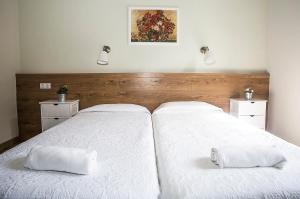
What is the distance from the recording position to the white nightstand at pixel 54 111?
9.68ft

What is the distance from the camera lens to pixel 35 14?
3.20 metres

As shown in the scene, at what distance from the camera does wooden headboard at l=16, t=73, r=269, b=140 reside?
3.16 meters

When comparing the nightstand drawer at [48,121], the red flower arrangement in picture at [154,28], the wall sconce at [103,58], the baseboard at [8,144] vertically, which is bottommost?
the baseboard at [8,144]

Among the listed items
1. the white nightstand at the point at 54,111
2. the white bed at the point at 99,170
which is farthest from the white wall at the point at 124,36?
the white bed at the point at 99,170

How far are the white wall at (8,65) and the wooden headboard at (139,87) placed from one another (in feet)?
0.32

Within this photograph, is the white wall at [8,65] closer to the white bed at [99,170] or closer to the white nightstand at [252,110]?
the white bed at [99,170]

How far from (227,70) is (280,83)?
0.66m

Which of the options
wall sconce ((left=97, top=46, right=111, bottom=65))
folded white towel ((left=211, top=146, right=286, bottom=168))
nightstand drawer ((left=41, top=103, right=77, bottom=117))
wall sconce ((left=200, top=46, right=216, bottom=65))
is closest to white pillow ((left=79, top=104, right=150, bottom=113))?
nightstand drawer ((left=41, top=103, right=77, bottom=117))

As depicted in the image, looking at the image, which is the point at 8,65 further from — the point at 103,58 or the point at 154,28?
the point at 154,28

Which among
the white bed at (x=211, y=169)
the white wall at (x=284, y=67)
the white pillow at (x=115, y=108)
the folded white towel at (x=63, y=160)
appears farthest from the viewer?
the white pillow at (x=115, y=108)

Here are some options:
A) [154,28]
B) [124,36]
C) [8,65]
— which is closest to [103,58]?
[124,36]

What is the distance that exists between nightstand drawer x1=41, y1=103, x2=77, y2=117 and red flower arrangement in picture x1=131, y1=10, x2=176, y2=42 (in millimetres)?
1211

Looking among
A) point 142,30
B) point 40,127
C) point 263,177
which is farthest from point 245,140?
point 40,127

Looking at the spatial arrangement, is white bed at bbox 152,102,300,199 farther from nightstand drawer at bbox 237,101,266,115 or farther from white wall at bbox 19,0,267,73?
white wall at bbox 19,0,267,73
